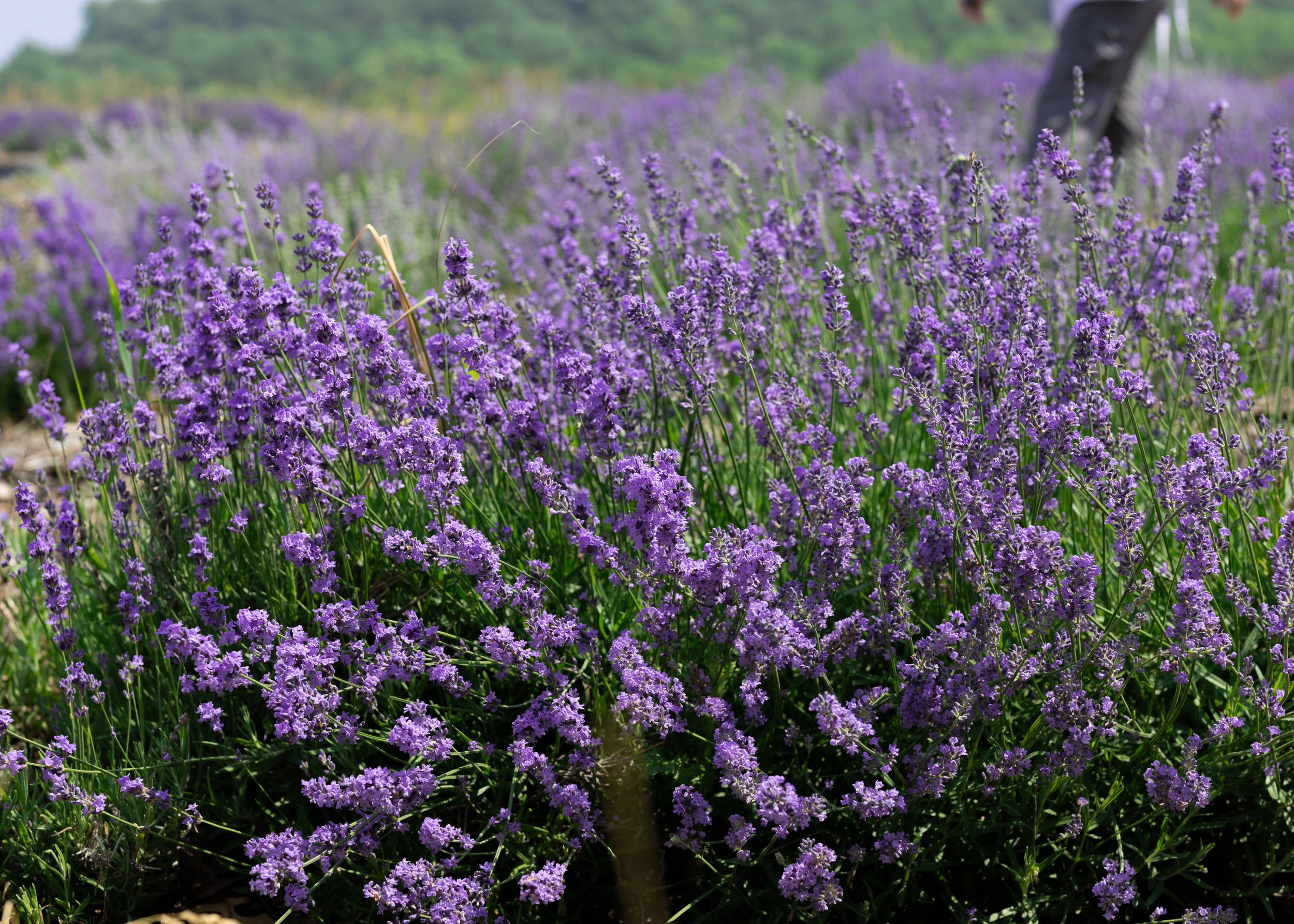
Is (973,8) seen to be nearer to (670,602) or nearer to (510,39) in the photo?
(670,602)

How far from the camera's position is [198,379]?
2658mm

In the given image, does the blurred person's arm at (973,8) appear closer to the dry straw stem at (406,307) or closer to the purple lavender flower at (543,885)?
the dry straw stem at (406,307)

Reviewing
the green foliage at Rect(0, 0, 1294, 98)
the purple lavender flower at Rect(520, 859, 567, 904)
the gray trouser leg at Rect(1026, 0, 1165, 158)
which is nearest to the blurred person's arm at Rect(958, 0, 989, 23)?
the gray trouser leg at Rect(1026, 0, 1165, 158)

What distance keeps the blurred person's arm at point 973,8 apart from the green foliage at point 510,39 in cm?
1215

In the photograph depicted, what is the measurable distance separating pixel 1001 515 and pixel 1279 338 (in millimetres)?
1805

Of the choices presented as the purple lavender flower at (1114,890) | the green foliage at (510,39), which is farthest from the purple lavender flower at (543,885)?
the green foliage at (510,39)

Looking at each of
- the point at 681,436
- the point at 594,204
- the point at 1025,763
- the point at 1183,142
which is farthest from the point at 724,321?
the point at 1183,142

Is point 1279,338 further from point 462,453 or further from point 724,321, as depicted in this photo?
point 462,453

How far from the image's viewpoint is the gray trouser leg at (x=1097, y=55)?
5.56 m

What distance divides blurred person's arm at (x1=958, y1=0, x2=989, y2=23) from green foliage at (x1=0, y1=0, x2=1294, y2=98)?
39.9 feet

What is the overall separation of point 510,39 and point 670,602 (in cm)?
3359

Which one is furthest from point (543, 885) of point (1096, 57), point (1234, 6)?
point (1234, 6)

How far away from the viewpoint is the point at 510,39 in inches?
1282

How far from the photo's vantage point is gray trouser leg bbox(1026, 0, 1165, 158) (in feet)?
18.2
